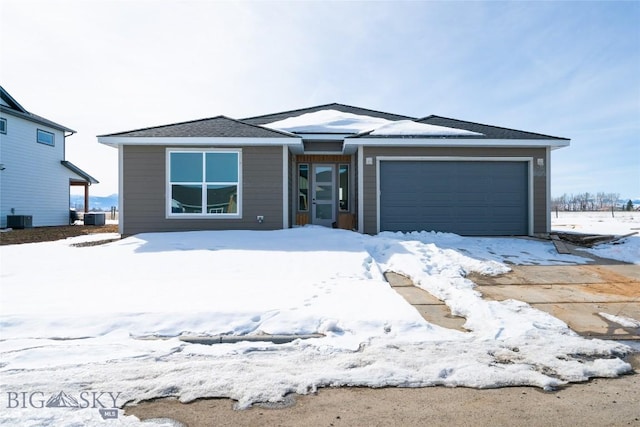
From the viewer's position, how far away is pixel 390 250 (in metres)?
8.06

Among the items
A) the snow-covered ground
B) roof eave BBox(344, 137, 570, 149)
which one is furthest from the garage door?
the snow-covered ground

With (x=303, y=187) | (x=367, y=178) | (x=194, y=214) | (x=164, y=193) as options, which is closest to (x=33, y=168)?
(x=164, y=193)

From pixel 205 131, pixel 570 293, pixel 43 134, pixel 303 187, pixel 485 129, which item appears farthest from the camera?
pixel 43 134

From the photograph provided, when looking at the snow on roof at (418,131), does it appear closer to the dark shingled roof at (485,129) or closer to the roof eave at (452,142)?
the roof eave at (452,142)

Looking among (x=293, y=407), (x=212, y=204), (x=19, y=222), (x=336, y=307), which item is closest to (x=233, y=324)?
(x=336, y=307)

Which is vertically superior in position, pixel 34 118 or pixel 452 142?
pixel 34 118

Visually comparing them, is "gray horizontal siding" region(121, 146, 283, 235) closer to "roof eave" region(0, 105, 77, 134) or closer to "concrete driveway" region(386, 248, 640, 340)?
"concrete driveway" region(386, 248, 640, 340)

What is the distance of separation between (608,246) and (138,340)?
11106 millimetres

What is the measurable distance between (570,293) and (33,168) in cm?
2327

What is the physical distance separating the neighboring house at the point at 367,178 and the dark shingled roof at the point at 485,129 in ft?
0.20

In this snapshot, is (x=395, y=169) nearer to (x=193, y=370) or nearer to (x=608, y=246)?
(x=608, y=246)

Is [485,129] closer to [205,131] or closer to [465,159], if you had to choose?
[465,159]

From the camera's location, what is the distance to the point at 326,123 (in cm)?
1412

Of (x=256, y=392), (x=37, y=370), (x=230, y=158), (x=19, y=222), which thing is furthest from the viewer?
(x=19, y=222)
